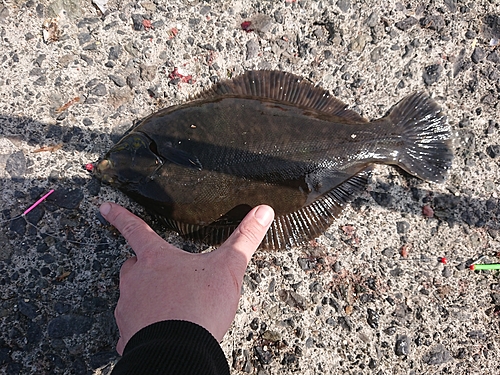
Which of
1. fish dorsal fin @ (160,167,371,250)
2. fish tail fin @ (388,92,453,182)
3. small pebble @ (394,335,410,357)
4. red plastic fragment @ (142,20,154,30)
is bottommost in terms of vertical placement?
small pebble @ (394,335,410,357)

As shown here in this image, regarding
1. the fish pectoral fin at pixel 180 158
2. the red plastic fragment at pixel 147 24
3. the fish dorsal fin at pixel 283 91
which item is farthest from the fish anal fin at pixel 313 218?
the red plastic fragment at pixel 147 24

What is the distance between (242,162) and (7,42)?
1910mm

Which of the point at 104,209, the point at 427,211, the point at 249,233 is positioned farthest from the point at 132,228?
the point at 427,211

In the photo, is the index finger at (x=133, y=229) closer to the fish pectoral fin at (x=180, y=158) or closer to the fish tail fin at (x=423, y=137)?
the fish pectoral fin at (x=180, y=158)

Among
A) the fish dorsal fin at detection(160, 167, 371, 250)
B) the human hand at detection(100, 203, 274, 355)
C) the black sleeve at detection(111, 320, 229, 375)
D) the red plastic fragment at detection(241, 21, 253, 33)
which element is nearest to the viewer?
the black sleeve at detection(111, 320, 229, 375)

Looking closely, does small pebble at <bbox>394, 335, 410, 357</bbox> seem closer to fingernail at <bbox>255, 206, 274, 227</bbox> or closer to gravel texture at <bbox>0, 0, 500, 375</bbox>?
gravel texture at <bbox>0, 0, 500, 375</bbox>

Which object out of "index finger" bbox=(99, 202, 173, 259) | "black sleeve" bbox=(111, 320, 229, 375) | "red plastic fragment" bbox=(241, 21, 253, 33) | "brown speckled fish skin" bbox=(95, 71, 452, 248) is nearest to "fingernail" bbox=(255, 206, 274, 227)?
"brown speckled fish skin" bbox=(95, 71, 452, 248)

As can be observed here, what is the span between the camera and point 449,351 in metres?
2.69

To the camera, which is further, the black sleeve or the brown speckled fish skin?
the brown speckled fish skin

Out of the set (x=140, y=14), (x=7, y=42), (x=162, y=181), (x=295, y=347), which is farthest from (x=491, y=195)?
(x=7, y=42)

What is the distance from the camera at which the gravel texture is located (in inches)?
99.4

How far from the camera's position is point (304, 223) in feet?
9.00

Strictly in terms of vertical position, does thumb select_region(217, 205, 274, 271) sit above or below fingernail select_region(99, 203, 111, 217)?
above

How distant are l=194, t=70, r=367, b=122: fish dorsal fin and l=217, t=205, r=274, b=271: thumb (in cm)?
93
